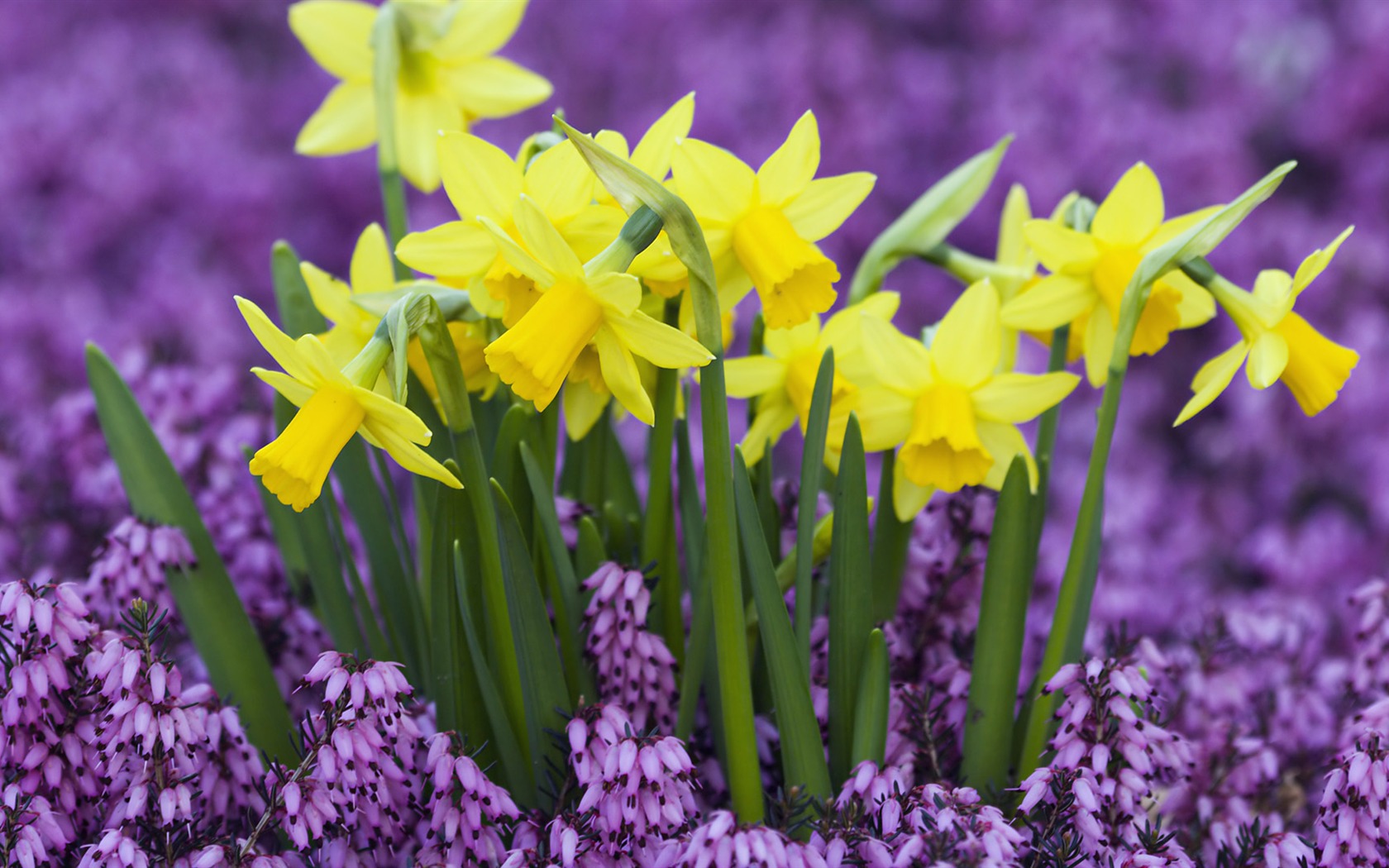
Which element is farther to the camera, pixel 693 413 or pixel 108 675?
pixel 693 413

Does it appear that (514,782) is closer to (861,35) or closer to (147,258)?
(147,258)

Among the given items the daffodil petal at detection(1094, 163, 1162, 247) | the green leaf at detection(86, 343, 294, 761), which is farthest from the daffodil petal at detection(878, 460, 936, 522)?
the green leaf at detection(86, 343, 294, 761)

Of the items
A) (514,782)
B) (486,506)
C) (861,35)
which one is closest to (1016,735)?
(514,782)

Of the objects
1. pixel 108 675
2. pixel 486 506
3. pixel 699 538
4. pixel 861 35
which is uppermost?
Answer: pixel 861 35

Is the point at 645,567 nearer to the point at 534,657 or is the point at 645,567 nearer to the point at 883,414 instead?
the point at 534,657

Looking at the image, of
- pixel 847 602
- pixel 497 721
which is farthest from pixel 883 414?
pixel 497 721
